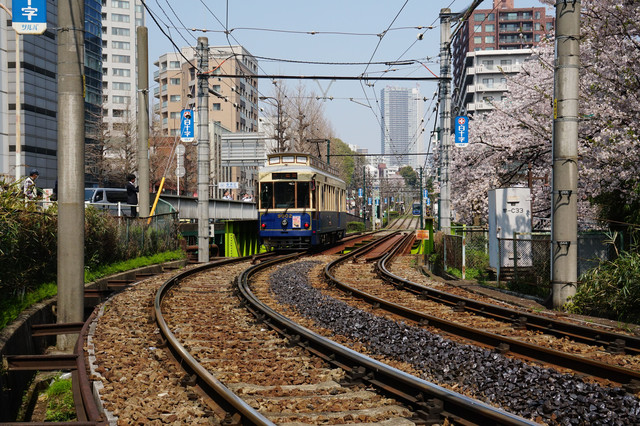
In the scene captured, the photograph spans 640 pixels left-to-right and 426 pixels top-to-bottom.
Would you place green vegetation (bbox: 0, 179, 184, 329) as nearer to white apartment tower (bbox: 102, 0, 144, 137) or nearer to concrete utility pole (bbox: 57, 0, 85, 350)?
concrete utility pole (bbox: 57, 0, 85, 350)

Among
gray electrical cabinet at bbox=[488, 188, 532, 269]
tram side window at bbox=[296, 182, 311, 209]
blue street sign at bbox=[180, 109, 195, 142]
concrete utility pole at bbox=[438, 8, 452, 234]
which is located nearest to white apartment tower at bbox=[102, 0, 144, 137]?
blue street sign at bbox=[180, 109, 195, 142]

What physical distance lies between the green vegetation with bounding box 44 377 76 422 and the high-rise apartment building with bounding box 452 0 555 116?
3521 inches

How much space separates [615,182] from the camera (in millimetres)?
14148

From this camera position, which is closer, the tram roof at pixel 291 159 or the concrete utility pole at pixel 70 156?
the concrete utility pole at pixel 70 156

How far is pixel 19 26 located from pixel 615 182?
11609mm

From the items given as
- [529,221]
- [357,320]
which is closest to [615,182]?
[529,221]

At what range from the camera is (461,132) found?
23.1 meters

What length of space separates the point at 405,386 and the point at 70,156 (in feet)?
19.2

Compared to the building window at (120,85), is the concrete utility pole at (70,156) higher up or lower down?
lower down

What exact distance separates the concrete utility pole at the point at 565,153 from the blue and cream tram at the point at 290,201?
12740 mm

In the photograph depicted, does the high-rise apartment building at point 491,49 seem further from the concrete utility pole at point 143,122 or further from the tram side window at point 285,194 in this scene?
the concrete utility pole at point 143,122

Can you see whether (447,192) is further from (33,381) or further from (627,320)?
(33,381)

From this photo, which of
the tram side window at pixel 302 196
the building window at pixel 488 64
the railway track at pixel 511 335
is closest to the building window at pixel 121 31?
the building window at pixel 488 64

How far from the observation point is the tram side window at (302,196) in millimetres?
23375
